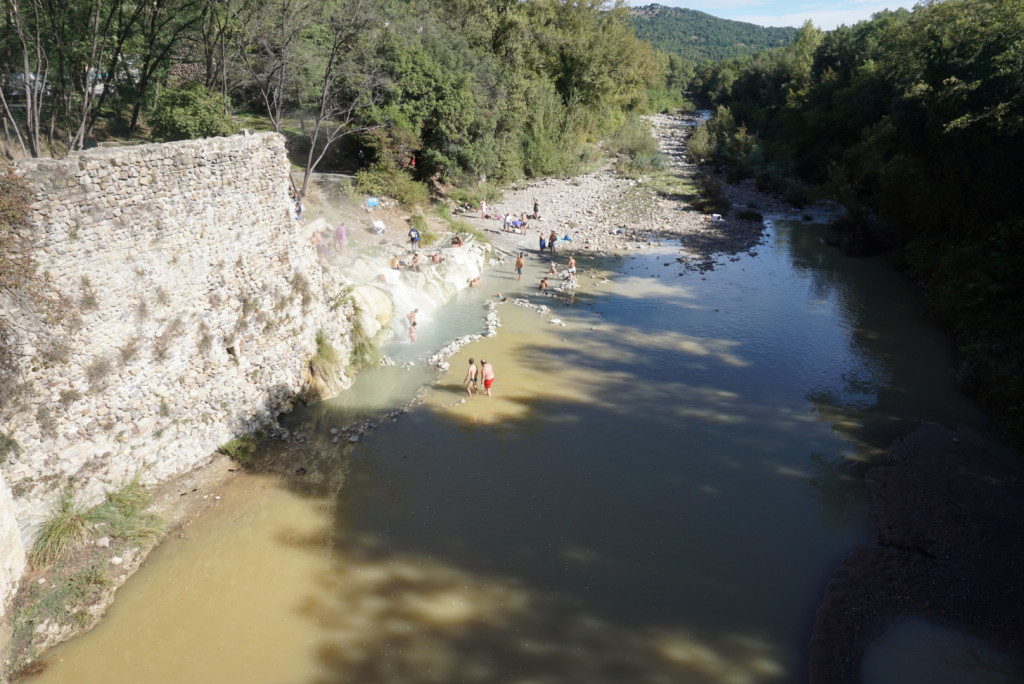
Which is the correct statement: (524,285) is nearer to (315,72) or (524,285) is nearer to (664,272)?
(664,272)

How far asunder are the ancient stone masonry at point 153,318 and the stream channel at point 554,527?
156 cm

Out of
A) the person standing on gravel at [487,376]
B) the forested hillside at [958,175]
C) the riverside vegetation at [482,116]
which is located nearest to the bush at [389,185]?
the riverside vegetation at [482,116]

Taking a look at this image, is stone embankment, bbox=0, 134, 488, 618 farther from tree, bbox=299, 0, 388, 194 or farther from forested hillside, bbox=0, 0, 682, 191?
tree, bbox=299, 0, 388, 194

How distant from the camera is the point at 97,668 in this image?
26.9 ft

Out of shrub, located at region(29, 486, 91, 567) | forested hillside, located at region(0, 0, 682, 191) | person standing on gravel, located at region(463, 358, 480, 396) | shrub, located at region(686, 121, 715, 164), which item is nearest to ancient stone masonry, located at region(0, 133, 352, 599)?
shrub, located at region(29, 486, 91, 567)

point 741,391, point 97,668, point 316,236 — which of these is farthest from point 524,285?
point 97,668

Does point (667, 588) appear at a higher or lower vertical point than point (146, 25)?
lower

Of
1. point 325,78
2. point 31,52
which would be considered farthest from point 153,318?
point 325,78

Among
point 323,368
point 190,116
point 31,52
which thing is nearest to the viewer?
point 323,368

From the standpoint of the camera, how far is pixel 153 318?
11.1 meters

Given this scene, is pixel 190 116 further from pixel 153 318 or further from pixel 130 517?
pixel 130 517

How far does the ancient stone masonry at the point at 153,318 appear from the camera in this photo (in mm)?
9250

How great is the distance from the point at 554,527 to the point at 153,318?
8913mm

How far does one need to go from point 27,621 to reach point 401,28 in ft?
94.5
